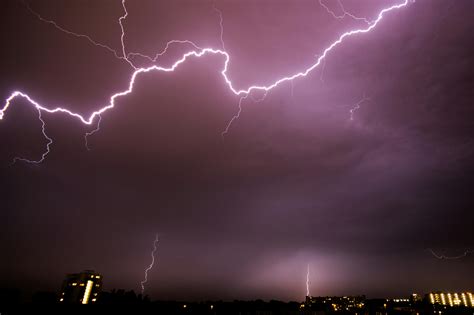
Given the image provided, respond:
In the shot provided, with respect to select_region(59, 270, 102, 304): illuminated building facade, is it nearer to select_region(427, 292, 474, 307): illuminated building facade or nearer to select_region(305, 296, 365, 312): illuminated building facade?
select_region(305, 296, 365, 312): illuminated building facade

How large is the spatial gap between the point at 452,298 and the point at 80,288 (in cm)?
8377

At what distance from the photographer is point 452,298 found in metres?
74.5

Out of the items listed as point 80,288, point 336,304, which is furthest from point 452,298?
point 80,288

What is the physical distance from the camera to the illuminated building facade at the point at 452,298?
6886 centimetres

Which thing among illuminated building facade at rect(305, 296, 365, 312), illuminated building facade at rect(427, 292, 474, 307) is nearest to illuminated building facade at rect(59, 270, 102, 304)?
illuminated building facade at rect(305, 296, 365, 312)

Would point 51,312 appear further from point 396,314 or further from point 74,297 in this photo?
point 396,314

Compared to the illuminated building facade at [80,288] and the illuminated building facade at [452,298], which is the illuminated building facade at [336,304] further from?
the illuminated building facade at [80,288]

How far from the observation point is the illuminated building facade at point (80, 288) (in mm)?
45875

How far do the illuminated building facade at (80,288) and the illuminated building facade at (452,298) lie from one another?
7537 cm

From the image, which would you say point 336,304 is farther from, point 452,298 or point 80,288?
point 80,288

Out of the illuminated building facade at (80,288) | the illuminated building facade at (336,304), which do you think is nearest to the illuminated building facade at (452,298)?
the illuminated building facade at (336,304)

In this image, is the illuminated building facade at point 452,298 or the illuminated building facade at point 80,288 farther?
the illuminated building facade at point 452,298

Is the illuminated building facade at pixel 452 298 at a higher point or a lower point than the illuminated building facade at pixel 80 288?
higher

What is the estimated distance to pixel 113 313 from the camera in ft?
43.8
